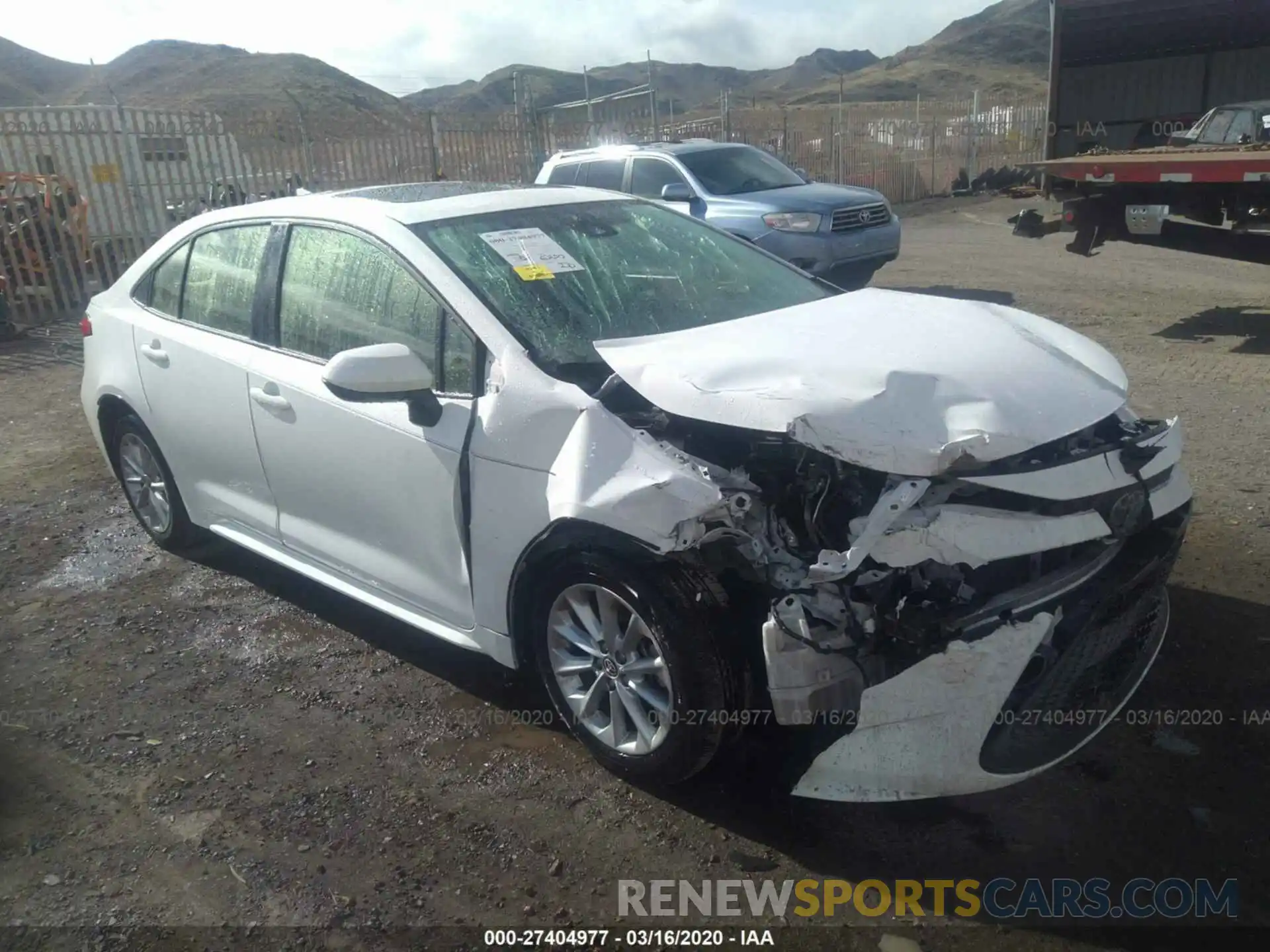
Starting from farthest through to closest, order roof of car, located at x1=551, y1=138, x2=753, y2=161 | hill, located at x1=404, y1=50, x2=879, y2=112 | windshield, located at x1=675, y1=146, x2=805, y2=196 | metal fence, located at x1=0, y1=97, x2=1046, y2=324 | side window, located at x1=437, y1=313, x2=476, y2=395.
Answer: hill, located at x1=404, y1=50, x2=879, y2=112
metal fence, located at x1=0, y1=97, x2=1046, y2=324
roof of car, located at x1=551, y1=138, x2=753, y2=161
windshield, located at x1=675, y1=146, x2=805, y2=196
side window, located at x1=437, y1=313, x2=476, y2=395

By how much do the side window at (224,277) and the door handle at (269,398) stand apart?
0.92ft

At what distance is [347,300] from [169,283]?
58.0 inches

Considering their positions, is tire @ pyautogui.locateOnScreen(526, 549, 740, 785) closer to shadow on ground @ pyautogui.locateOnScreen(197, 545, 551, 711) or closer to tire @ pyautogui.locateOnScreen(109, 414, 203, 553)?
shadow on ground @ pyautogui.locateOnScreen(197, 545, 551, 711)

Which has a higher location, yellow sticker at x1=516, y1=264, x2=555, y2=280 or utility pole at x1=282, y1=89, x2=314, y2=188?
utility pole at x1=282, y1=89, x2=314, y2=188

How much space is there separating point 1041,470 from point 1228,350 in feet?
20.4

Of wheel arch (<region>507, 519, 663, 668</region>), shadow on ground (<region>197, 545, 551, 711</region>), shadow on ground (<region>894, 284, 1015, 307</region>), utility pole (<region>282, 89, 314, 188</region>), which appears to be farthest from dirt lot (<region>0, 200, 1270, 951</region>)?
utility pole (<region>282, 89, 314, 188</region>)

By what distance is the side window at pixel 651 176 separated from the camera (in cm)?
1078

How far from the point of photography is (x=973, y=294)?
10.8m

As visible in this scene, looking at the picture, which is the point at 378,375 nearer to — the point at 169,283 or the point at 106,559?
the point at 169,283

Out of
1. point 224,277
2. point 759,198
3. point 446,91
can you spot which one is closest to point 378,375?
point 224,277

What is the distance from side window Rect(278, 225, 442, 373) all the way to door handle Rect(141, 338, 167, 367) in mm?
880

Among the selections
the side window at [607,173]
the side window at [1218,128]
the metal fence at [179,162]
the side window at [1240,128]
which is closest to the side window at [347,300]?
the side window at [607,173]

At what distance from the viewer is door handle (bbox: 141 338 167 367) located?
14.7 ft

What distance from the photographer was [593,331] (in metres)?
3.35
